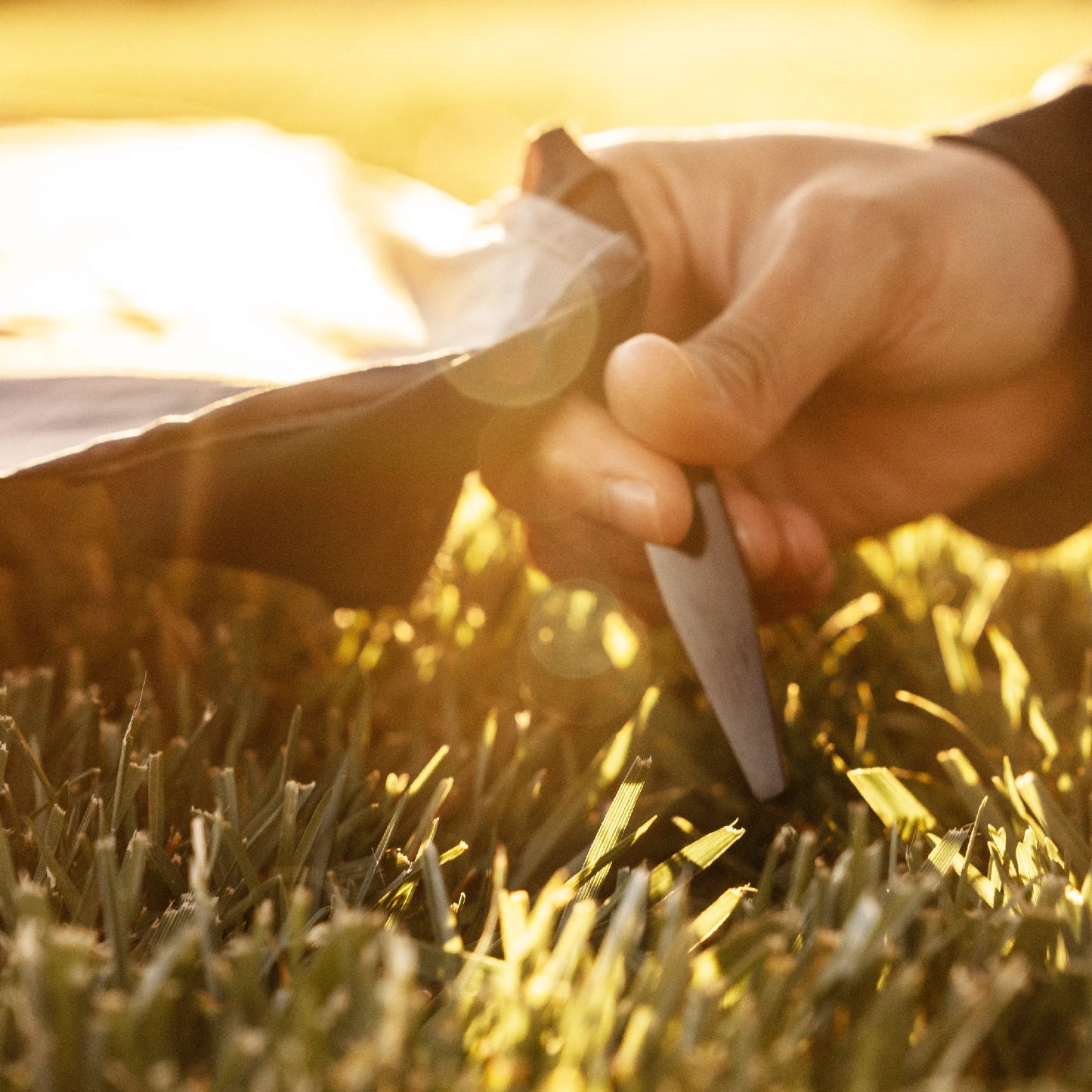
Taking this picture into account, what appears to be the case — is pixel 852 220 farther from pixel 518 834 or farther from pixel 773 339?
pixel 518 834

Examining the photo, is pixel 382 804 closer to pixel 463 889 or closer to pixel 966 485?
pixel 463 889

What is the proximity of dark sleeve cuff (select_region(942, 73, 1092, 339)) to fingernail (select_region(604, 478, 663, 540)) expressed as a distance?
596 mm

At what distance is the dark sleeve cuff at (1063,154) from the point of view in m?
1.18

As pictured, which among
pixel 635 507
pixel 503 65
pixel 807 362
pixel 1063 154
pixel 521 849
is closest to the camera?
pixel 521 849

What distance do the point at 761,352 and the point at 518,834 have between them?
1.51 feet

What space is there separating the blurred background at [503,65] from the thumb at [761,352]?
3.65ft

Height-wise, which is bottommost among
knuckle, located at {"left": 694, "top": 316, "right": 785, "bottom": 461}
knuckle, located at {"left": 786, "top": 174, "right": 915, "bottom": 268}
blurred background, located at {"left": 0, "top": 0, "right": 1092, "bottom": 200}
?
blurred background, located at {"left": 0, "top": 0, "right": 1092, "bottom": 200}

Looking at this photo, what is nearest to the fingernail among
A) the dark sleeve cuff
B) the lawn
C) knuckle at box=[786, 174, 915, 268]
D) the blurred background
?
the lawn

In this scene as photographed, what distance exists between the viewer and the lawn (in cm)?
43

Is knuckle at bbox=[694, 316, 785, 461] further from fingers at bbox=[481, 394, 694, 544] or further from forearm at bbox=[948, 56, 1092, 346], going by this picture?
forearm at bbox=[948, 56, 1092, 346]

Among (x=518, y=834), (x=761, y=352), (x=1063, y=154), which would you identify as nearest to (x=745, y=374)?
(x=761, y=352)

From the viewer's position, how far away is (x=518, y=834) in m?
0.73

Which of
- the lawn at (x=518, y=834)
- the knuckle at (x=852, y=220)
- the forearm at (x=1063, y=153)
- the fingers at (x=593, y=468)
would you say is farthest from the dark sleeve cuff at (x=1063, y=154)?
the fingers at (x=593, y=468)

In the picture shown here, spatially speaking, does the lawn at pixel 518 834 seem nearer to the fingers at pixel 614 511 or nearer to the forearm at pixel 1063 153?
the fingers at pixel 614 511
